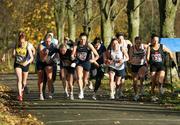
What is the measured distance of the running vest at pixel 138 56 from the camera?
19141 millimetres

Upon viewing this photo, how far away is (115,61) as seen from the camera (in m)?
19.1

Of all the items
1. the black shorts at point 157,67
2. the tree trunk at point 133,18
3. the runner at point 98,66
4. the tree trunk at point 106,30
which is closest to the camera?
the black shorts at point 157,67

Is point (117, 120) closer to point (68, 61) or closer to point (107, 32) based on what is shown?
point (68, 61)

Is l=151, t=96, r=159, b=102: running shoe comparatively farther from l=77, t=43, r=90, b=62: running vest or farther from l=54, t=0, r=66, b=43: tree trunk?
l=54, t=0, r=66, b=43: tree trunk

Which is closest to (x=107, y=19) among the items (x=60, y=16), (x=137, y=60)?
(x=60, y=16)

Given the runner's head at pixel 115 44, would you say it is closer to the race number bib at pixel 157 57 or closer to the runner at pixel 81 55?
the runner at pixel 81 55

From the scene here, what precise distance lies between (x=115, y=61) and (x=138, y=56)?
709 mm

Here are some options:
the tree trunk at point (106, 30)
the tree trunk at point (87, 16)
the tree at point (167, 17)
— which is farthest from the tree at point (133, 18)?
the tree trunk at point (87, 16)

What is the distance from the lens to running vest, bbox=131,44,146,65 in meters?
19.1

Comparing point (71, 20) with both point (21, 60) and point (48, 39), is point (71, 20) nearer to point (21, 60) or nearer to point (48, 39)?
point (48, 39)

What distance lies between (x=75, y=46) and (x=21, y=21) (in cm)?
4019

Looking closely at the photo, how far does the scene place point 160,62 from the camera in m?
19.3

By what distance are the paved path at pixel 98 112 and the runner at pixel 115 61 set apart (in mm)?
639

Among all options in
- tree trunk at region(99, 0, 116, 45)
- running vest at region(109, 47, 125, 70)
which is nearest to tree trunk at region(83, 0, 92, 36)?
tree trunk at region(99, 0, 116, 45)
